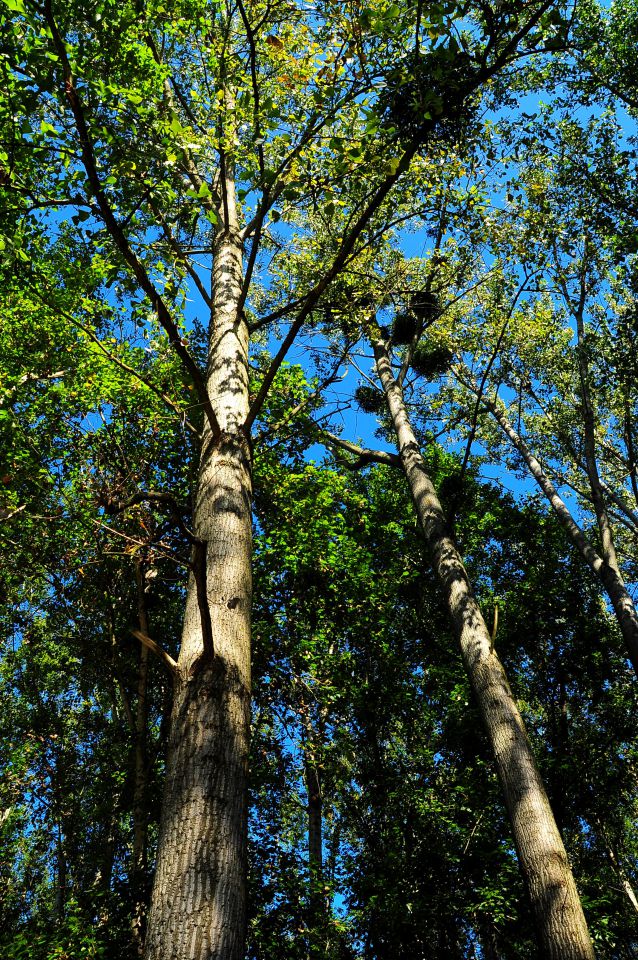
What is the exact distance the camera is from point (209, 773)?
201cm

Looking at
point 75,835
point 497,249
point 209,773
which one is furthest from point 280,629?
point 209,773

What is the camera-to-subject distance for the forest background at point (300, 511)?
3090mm

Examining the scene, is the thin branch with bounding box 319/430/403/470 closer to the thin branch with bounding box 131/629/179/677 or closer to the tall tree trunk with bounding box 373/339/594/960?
the tall tree trunk with bounding box 373/339/594/960

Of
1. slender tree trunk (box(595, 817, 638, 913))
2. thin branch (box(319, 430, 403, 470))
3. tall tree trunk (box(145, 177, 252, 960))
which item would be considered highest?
thin branch (box(319, 430, 403, 470))

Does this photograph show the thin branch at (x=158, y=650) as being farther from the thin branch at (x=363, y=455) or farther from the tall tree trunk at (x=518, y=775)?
the thin branch at (x=363, y=455)

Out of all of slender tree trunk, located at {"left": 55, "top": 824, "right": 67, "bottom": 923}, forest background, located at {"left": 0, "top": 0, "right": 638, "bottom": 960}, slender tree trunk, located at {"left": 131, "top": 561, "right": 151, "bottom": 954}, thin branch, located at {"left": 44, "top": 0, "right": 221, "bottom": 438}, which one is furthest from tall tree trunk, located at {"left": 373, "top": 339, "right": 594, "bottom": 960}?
slender tree trunk, located at {"left": 55, "top": 824, "right": 67, "bottom": 923}

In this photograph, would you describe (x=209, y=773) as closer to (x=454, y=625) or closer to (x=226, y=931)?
(x=226, y=931)

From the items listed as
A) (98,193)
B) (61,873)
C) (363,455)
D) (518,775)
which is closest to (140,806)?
Answer: (61,873)

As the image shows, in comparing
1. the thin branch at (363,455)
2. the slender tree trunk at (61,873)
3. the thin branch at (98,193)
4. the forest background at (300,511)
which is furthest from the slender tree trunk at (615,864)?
the thin branch at (98,193)

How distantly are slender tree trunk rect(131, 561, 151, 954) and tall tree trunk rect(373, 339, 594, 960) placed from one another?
3.36 metres

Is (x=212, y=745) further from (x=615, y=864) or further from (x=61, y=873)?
(x=615, y=864)

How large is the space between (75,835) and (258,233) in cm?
971

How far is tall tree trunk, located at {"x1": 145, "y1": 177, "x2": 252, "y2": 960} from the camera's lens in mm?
1743

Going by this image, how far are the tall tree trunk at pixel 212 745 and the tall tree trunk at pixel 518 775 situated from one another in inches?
125
